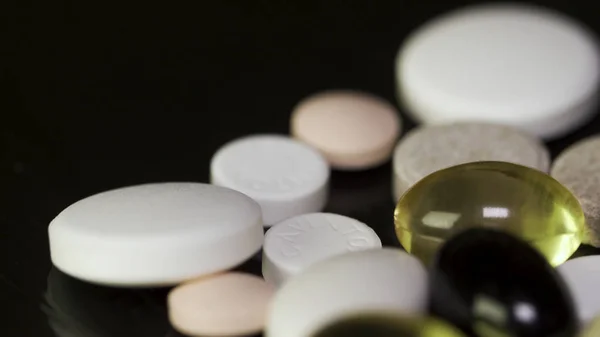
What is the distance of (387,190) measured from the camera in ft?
3.49

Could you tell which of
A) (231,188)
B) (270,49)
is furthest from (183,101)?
(231,188)

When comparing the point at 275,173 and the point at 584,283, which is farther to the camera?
the point at 275,173

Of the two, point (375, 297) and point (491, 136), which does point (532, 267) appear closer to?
point (375, 297)

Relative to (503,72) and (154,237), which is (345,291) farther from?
(503,72)

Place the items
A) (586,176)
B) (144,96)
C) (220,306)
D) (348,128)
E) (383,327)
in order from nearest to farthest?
1. (383,327)
2. (220,306)
3. (586,176)
4. (348,128)
5. (144,96)

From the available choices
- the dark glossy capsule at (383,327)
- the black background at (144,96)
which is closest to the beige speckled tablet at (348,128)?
the black background at (144,96)

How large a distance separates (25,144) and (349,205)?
0.37 meters

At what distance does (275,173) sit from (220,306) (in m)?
0.23

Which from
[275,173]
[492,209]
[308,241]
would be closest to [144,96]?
[275,173]

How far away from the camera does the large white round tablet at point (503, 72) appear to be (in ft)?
3.68

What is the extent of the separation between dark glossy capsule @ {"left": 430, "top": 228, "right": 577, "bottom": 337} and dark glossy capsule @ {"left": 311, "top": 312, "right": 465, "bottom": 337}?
1.3 inches

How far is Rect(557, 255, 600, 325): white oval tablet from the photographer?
82cm

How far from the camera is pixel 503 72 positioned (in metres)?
1.17

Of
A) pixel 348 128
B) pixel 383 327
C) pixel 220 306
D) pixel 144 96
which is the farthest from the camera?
pixel 144 96
